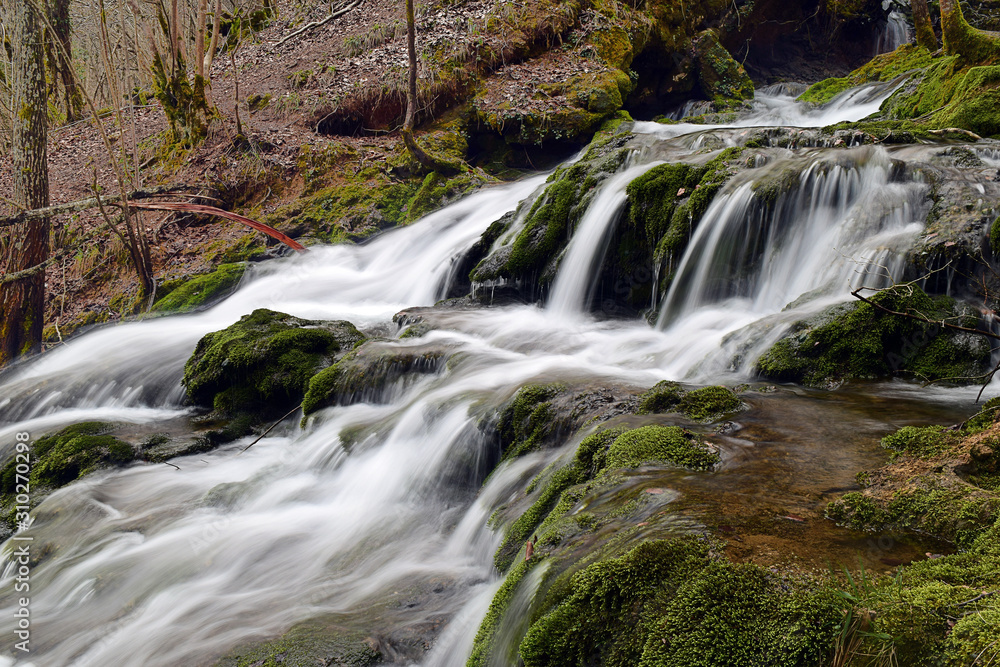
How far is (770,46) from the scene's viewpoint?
68.6 feet

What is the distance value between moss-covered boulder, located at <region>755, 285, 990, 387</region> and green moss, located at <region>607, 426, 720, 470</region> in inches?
73.0

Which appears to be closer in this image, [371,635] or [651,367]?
[371,635]

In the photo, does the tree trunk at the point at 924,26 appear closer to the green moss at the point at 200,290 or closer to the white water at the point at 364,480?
the white water at the point at 364,480

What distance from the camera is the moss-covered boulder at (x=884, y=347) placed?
456 centimetres

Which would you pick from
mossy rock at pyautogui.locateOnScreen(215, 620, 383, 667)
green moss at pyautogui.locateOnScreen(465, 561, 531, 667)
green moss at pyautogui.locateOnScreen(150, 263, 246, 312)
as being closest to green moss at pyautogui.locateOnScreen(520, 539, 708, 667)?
green moss at pyautogui.locateOnScreen(465, 561, 531, 667)

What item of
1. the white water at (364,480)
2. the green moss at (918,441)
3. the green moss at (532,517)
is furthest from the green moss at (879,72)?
the green moss at (532,517)

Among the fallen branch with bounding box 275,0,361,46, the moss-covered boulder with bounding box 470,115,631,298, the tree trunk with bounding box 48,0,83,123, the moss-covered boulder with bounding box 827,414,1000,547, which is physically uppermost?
the fallen branch with bounding box 275,0,361,46

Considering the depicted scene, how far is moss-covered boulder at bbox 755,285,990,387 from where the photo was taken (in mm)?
4562

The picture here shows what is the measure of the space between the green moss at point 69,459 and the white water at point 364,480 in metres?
0.29

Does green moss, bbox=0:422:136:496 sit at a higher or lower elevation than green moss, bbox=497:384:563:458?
lower

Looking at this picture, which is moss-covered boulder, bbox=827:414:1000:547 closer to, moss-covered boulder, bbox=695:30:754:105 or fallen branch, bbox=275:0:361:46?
moss-covered boulder, bbox=695:30:754:105

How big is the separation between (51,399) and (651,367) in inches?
301

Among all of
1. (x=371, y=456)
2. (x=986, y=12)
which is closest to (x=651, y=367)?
(x=371, y=456)

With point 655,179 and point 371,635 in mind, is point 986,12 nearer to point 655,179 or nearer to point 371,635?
point 655,179
